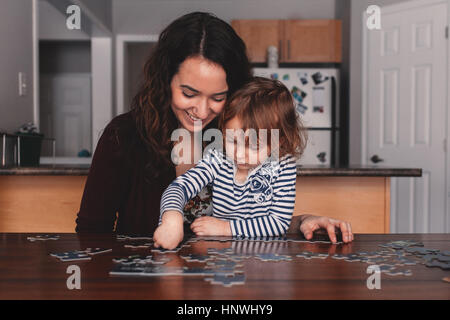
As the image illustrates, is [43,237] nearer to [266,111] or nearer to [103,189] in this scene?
[103,189]

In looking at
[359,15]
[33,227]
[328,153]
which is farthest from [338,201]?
[359,15]

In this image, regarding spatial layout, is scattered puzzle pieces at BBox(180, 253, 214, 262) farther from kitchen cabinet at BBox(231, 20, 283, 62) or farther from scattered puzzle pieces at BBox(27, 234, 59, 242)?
kitchen cabinet at BBox(231, 20, 283, 62)

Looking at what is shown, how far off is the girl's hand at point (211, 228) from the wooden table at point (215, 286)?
21 centimetres

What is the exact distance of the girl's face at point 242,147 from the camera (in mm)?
1371

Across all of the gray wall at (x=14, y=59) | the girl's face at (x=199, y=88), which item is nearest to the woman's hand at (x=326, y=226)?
the girl's face at (x=199, y=88)

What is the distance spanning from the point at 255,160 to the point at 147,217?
1.50 ft

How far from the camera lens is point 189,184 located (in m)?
1.36

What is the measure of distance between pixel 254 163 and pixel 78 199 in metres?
1.41

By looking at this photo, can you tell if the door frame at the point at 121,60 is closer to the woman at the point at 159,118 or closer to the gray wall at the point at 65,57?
the gray wall at the point at 65,57

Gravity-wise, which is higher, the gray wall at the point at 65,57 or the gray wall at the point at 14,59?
the gray wall at the point at 65,57

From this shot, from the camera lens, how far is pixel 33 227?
8.13 ft

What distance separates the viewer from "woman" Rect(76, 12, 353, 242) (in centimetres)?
146

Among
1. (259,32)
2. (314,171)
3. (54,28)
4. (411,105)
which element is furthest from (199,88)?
(54,28)
